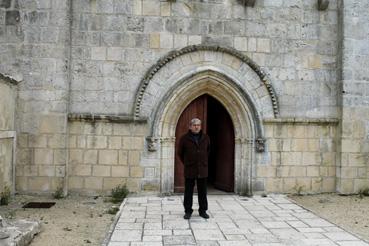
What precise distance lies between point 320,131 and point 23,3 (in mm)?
6471

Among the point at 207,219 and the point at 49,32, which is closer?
the point at 207,219

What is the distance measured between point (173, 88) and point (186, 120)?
89cm

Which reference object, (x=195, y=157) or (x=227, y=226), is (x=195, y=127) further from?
(x=227, y=226)

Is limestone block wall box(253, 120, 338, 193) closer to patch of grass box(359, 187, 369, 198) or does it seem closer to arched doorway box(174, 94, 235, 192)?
patch of grass box(359, 187, 369, 198)

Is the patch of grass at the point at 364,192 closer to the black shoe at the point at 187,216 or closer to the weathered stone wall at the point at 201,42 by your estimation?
the weathered stone wall at the point at 201,42

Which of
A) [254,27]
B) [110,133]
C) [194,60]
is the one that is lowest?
[110,133]

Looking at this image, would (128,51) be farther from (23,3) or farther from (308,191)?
Answer: (308,191)

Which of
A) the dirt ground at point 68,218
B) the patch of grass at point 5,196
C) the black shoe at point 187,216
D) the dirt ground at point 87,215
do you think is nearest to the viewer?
the dirt ground at point 68,218

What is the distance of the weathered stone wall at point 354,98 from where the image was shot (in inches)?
342

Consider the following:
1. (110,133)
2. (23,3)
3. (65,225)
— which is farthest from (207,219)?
(23,3)

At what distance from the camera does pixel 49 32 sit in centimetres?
813

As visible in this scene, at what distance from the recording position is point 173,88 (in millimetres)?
8320

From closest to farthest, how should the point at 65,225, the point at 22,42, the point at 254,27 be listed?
the point at 65,225
the point at 22,42
the point at 254,27

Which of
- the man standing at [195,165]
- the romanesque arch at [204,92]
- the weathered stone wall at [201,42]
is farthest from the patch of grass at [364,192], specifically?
the man standing at [195,165]
